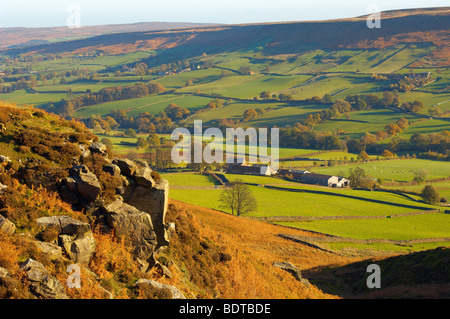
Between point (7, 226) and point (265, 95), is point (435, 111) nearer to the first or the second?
point (265, 95)

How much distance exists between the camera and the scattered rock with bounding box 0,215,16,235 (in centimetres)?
1557

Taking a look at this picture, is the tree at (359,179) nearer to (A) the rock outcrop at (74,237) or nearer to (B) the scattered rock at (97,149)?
(B) the scattered rock at (97,149)

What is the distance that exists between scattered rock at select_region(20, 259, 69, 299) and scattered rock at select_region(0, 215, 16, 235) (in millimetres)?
2035

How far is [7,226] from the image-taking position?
15.7 metres

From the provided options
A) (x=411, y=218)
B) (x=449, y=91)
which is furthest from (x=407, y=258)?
(x=449, y=91)

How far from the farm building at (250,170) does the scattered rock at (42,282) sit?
285 ft

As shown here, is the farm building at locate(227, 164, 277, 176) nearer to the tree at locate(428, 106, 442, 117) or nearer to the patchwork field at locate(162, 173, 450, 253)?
the patchwork field at locate(162, 173, 450, 253)

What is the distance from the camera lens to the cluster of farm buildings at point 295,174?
317 feet

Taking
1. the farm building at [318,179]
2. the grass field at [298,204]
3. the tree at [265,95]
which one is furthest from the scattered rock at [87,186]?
the tree at [265,95]

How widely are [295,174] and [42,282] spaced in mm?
89204

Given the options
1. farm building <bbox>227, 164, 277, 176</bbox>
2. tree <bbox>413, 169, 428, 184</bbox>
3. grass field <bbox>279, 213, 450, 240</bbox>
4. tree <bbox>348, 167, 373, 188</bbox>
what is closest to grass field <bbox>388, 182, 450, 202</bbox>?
tree <bbox>413, 169, 428, 184</bbox>

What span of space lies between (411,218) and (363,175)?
96.5ft


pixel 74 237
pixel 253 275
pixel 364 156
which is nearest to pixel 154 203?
pixel 74 237

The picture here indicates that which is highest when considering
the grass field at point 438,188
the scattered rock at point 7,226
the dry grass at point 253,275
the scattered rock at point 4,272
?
the scattered rock at point 7,226
